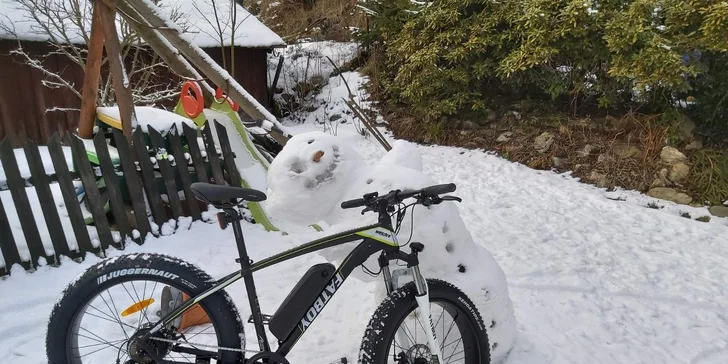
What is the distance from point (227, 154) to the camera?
14.8 feet

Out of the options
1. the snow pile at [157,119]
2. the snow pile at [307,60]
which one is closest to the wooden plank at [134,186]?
the snow pile at [157,119]

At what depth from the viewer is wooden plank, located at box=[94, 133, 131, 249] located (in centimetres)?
370

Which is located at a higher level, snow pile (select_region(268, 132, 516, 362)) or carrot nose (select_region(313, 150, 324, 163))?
carrot nose (select_region(313, 150, 324, 163))

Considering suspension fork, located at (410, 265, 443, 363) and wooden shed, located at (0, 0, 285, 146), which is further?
wooden shed, located at (0, 0, 285, 146)

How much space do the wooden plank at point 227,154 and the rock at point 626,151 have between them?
525 cm

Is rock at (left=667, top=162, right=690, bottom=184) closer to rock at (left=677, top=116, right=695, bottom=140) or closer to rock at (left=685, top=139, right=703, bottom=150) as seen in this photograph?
rock at (left=685, top=139, right=703, bottom=150)

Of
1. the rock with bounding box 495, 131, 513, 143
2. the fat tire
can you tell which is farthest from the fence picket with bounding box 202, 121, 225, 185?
the rock with bounding box 495, 131, 513, 143

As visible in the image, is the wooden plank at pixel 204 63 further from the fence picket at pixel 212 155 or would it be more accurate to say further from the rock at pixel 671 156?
the rock at pixel 671 156

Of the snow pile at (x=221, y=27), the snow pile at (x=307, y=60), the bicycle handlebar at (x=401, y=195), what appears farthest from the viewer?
the snow pile at (x=307, y=60)

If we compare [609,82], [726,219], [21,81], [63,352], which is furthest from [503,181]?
[21,81]

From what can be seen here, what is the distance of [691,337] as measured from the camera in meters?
3.11

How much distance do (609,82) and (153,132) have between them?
6.18m

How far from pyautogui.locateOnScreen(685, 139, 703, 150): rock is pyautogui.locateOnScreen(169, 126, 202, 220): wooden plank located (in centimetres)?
619

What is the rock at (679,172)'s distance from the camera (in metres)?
5.62
